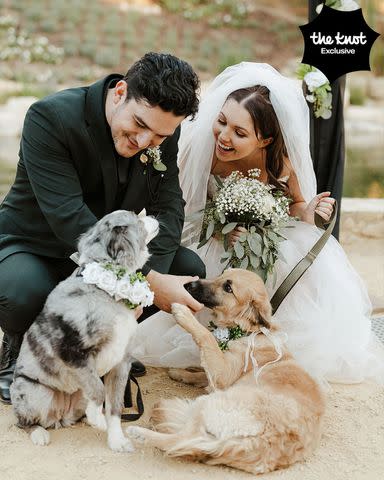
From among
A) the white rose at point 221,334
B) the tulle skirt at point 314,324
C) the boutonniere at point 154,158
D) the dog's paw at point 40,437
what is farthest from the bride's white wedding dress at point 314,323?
the dog's paw at point 40,437

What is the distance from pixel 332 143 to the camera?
5406mm

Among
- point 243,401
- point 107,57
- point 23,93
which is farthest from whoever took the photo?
point 107,57

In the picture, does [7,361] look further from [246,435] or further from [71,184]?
[246,435]

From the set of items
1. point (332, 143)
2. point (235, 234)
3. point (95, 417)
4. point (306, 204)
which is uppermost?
point (332, 143)

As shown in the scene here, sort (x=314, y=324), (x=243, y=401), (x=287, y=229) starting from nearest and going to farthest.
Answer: (x=243, y=401)
(x=314, y=324)
(x=287, y=229)

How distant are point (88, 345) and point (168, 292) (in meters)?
0.68

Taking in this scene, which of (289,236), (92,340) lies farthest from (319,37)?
(92,340)

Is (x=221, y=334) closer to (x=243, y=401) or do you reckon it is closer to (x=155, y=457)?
(x=243, y=401)

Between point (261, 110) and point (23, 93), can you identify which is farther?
point (23, 93)

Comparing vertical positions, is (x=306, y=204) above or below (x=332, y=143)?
below

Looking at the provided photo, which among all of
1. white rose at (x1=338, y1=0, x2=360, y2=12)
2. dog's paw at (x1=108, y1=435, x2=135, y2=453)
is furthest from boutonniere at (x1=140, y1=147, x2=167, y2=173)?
white rose at (x1=338, y1=0, x2=360, y2=12)

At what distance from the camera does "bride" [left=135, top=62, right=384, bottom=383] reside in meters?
4.00

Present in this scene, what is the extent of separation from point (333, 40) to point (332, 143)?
901mm

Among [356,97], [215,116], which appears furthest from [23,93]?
[215,116]
